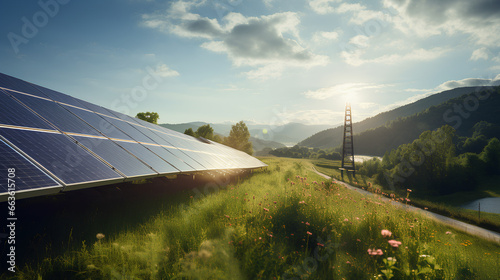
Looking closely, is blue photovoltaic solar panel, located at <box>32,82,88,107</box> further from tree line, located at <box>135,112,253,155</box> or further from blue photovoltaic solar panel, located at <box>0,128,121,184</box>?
tree line, located at <box>135,112,253,155</box>

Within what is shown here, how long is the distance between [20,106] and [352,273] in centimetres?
995

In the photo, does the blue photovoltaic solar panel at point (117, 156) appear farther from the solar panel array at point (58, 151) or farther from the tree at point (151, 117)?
the tree at point (151, 117)

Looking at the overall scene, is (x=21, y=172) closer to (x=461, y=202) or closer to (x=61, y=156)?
(x=61, y=156)

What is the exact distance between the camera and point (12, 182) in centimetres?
320

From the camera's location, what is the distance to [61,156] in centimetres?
466

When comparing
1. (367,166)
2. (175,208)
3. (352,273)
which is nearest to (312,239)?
(352,273)

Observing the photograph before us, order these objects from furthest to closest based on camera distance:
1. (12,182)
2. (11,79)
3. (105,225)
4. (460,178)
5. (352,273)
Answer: (460,178), (11,79), (105,225), (352,273), (12,182)

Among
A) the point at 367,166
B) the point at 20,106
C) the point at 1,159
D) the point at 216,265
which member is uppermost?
the point at 20,106

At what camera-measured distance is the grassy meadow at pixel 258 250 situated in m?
3.65

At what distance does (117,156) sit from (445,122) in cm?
21182

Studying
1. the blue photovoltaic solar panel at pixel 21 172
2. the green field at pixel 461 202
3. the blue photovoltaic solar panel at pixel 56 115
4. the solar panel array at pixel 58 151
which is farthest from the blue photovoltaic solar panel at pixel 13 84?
the green field at pixel 461 202

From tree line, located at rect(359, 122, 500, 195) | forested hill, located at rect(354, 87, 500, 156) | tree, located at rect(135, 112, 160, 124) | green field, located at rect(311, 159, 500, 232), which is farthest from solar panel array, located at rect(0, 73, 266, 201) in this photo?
forested hill, located at rect(354, 87, 500, 156)

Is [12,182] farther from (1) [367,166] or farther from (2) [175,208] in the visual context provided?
(1) [367,166]

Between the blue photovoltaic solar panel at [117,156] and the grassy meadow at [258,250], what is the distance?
147cm
